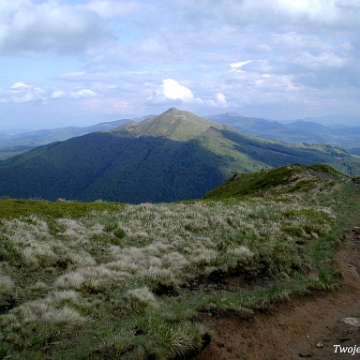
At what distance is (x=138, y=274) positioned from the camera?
1062 centimetres

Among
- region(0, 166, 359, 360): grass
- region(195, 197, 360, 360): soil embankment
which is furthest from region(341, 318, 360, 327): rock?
region(0, 166, 359, 360): grass

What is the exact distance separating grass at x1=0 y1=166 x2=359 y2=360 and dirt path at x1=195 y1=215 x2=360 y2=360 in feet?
1.29

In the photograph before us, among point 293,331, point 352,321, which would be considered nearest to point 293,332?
point 293,331

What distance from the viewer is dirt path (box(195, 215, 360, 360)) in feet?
23.7

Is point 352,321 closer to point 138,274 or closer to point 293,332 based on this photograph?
point 293,332

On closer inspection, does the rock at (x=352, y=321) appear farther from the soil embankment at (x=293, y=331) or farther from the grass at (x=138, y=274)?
the grass at (x=138, y=274)

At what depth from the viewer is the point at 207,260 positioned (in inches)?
472

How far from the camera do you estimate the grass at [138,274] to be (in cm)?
679

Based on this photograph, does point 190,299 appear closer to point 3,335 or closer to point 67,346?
point 67,346

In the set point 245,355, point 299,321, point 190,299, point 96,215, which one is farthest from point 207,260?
point 96,215

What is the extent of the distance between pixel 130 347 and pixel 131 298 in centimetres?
240

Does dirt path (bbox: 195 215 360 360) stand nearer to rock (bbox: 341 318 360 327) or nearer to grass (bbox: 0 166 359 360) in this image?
rock (bbox: 341 318 360 327)

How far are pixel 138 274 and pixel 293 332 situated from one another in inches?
208

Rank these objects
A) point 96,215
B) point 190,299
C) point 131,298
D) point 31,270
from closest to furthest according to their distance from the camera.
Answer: point 131,298, point 190,299, point 31,270, point 96,215
